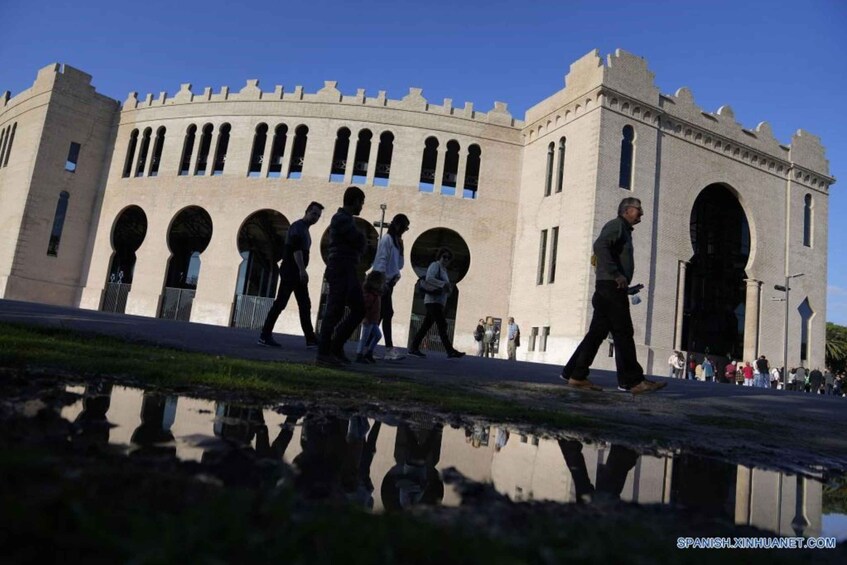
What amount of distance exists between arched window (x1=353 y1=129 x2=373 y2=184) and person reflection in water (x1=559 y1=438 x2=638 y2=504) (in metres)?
26.3

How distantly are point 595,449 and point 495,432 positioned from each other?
1.75ft

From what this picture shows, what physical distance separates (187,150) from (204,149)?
913 mm

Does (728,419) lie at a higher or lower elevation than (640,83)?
lower

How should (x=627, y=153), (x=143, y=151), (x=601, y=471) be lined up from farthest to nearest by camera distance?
(x=143, y=151) < (x=627, y=153) < (x=601, y=471)

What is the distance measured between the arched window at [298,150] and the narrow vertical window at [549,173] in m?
12.6

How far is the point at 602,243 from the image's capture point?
6266 millimetres

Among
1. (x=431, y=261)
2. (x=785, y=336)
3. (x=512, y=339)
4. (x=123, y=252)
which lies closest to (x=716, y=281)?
(x=785, y=336)

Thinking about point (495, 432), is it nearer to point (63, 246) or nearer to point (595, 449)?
point (595, 449)

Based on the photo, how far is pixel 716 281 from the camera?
31.7 m

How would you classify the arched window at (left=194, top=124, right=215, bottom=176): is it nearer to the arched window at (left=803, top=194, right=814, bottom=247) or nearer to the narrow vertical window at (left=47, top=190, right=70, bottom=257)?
the narrow vertical window at (left=47, top=190, right=70, bottom=257)

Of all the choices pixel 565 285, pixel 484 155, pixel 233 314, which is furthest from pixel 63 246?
pixel 565 285

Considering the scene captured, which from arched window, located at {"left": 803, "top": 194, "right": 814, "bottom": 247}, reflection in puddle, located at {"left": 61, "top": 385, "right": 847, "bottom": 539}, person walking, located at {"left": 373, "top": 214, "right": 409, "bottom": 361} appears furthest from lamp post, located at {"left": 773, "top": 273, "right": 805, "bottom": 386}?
reflection in puddle, located at {"left": 61, "top": 385, "right": 847, "bottom": 539}

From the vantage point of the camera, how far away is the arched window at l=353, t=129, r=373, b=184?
28.6 metres

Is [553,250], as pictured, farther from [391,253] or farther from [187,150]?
[187,150]
